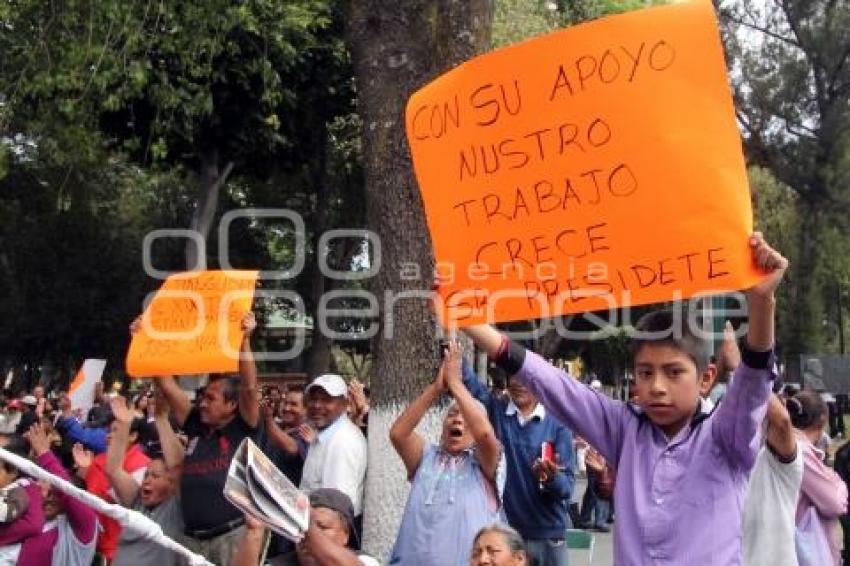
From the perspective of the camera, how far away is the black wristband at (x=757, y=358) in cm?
294

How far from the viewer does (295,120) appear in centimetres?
2034

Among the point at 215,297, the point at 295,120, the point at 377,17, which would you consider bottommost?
the point at 215,297

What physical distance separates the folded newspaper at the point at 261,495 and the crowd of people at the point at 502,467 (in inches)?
22.6

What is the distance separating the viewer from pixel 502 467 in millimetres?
5371

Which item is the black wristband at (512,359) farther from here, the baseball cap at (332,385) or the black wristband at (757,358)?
the baseball cap at (332,385)

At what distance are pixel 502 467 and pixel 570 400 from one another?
209 cm

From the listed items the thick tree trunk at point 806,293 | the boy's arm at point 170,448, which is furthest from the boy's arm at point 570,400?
the thick tree trunk at point 806,293

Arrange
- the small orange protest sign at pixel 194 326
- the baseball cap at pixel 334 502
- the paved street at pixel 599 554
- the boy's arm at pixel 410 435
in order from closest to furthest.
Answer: the baseball cap at pixel 334 502 < the boy's arm at pixel 410 435 < the small orange protest sign at pixel 194 326 < the paved street at pixel 599 554

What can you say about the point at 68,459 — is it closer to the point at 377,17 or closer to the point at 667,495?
the point at 377,17

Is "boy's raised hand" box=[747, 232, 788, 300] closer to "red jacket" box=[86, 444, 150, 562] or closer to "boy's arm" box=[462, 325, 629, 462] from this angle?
"boy's arm" box=[462, 325, 629, 462]

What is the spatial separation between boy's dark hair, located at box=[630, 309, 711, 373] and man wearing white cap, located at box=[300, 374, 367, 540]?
2964mm

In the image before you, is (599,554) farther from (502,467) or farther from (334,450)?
(502,467)

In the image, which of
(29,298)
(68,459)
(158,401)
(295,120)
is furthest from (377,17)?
(29,298)

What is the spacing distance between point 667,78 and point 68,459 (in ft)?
19.3
